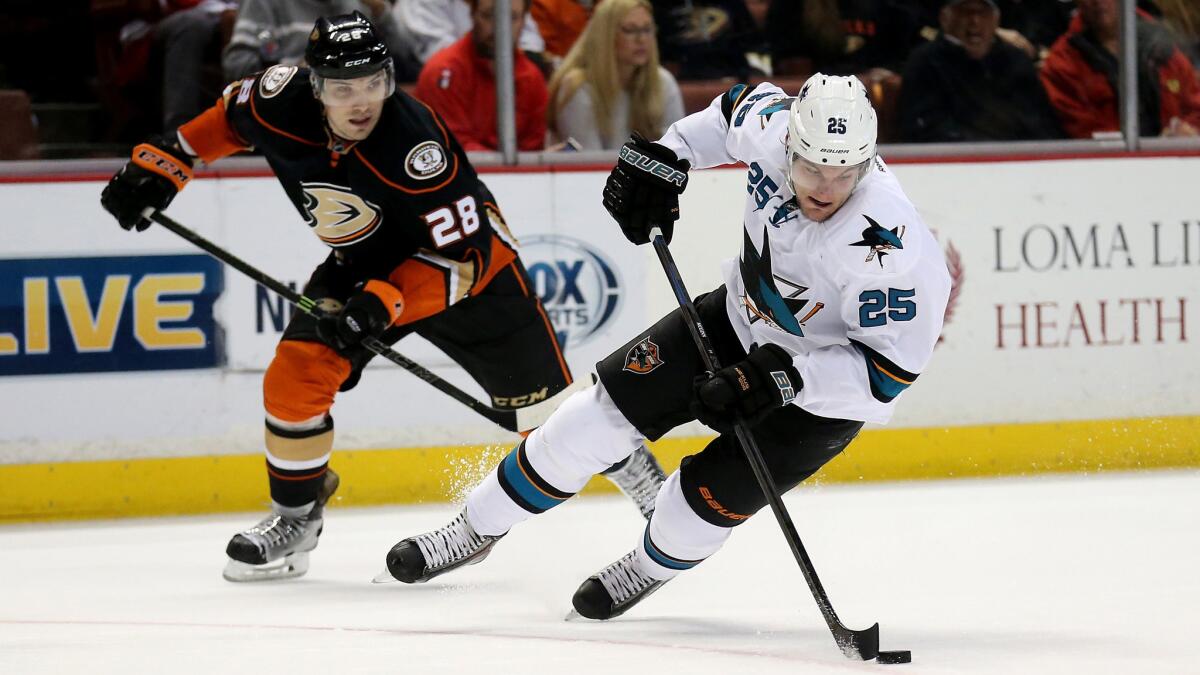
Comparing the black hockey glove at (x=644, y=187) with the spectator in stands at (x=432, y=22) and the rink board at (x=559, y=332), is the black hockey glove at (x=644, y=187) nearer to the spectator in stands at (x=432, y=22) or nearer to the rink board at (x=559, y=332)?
the rink board at (x=559, y=332)

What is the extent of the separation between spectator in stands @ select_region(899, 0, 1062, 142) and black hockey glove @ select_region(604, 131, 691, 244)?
2010 millimetres

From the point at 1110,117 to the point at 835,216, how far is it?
2.67 metres

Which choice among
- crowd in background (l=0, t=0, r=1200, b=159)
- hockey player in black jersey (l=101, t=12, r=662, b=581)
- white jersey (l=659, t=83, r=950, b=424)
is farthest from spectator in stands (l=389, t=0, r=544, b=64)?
white jersey (l=659, t=83, r=950, b=424)

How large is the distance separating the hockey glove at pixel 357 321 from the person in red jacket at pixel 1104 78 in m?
2.63

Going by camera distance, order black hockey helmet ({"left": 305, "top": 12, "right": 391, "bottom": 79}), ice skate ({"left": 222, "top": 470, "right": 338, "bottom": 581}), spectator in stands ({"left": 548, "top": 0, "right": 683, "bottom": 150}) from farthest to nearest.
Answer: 1. spectator in stands ({"left": 548, "top": 0, "right": 683, "bottom": 150})
2. ice skate ({"left": 222, "top": 470, "right": 338, "bottom": 581})
3. black hockey helmet ({"left": 305, "top": 12, "right": 391, "bottom": 79})

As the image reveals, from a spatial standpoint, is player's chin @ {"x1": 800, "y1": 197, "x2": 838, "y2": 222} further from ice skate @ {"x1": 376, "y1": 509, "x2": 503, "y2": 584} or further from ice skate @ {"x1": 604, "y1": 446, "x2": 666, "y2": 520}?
ice skate @ {"x1": 604, "y1": 446, "x2": 666, "y2": 520}

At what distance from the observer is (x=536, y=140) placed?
4.68 m

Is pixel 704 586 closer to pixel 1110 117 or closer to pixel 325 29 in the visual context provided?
pixel 325 29

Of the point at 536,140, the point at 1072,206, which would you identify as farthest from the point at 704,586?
the point at 1072,206

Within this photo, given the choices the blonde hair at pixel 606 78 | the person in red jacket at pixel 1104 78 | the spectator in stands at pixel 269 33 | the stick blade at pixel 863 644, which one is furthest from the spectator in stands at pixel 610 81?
the stick blade at pixel 863 644

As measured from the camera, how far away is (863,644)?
262 centimetres

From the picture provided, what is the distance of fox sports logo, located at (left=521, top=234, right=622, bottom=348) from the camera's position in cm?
458

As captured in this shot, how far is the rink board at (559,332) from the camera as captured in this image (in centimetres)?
434

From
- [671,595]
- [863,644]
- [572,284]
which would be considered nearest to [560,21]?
[572,284]
